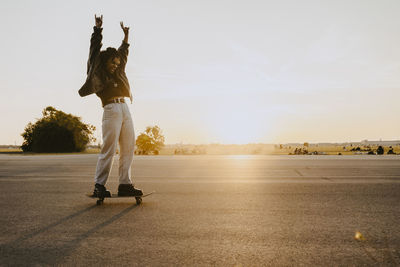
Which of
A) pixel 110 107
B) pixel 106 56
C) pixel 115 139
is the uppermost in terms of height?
pixel 106 56

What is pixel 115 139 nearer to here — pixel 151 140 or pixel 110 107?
pixel 110 107

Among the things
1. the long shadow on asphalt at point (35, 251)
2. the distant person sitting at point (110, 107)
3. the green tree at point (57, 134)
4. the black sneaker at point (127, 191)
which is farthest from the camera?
the green tree at point (57, 134)

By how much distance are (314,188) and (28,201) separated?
5.59 meters

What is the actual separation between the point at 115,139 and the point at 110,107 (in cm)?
51

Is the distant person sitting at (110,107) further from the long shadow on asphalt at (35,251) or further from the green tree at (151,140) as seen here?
the green tree at (151,140)

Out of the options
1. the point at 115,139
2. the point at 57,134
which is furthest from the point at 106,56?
the point at 57,134

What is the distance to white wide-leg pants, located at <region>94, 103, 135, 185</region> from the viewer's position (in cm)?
471

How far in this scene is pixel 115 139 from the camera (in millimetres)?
4719

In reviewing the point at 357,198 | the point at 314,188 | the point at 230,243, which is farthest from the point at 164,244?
the point at 314,188

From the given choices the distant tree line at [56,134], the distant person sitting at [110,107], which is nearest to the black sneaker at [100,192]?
the distant person sitting at [110,107]

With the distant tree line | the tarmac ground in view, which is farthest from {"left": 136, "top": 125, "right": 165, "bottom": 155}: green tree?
the tarmac ground

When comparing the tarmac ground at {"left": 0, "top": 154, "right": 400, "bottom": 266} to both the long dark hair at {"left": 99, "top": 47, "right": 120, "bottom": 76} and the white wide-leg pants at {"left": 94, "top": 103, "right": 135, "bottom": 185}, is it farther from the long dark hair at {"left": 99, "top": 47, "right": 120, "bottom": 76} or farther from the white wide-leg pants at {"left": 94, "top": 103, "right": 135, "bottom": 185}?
the long dark hair at {"left": 99, "top": 47, "right": 120, "bottom": 76}

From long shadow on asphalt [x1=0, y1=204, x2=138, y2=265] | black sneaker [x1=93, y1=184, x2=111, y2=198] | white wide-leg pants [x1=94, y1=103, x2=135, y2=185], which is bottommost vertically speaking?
long shadow on asphalt [x1=0, y1=204, x2=138, y2=265]

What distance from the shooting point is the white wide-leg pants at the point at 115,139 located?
15.4 feet
